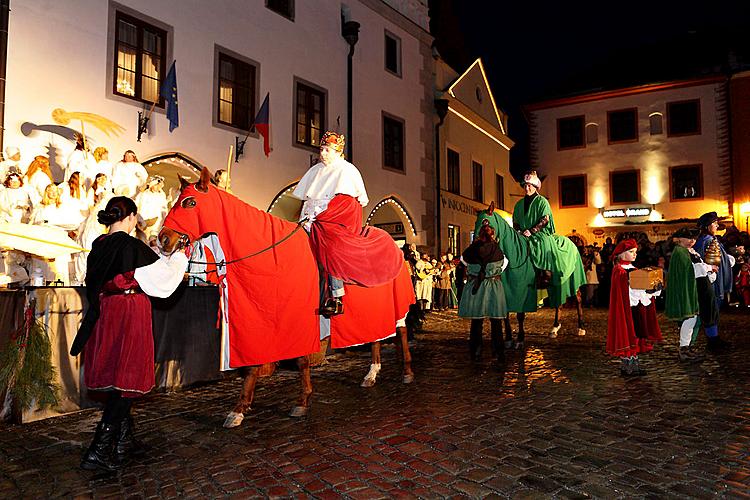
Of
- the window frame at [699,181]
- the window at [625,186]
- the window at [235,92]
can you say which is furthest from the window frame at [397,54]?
the window frame at [699,181]

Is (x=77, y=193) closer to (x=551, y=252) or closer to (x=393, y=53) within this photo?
(x=551, y=252)

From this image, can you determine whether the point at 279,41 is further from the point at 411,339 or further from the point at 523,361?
the point at 523,361

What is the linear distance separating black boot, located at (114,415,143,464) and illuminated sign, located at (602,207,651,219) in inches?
1148

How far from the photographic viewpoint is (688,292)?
820 cm

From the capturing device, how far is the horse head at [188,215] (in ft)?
13.9

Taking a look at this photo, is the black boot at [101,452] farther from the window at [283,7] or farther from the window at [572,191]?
the window at [572,191]

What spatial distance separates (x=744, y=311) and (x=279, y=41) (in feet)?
51.0

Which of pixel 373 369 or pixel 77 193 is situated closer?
pixel 373 369

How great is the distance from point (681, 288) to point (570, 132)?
81.1 feet

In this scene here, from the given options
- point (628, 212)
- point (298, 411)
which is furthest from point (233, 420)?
point (628, 212)

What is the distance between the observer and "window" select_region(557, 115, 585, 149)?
3073cm

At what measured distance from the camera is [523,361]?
823 cm

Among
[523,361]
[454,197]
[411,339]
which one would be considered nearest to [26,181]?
[411,339]

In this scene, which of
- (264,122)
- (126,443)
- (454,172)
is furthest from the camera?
(454,172)
